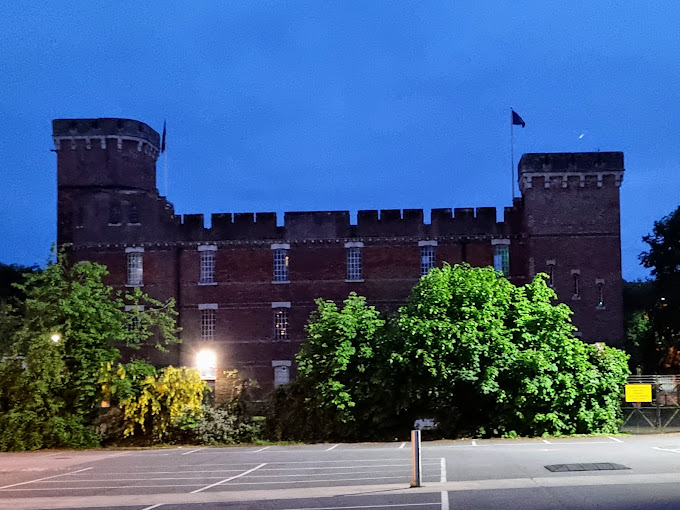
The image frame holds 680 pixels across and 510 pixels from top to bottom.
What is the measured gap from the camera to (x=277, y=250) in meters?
45.3

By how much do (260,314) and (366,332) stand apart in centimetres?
1727

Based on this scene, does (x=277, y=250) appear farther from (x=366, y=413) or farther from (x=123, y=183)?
(x=366, y=413)

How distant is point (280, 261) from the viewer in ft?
149

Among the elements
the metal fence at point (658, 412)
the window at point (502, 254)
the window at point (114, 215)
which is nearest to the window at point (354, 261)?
the window at point (502, 254)

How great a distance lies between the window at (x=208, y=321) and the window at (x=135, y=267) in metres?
3.76

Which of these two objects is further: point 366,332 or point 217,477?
point 366,332

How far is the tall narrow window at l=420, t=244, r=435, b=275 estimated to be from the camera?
4478 cm

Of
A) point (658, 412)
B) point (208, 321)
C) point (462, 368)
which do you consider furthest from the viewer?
point (208, 321)

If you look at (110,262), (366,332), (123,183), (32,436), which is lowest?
(32,436)

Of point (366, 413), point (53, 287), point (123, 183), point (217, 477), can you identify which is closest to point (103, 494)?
point (217, 477)

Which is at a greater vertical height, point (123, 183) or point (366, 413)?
point (123, 183)

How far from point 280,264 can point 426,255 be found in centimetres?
816

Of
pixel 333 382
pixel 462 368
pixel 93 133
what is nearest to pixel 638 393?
pixel 462 368

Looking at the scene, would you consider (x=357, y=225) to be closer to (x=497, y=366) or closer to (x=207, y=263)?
(x=207, y=263)
